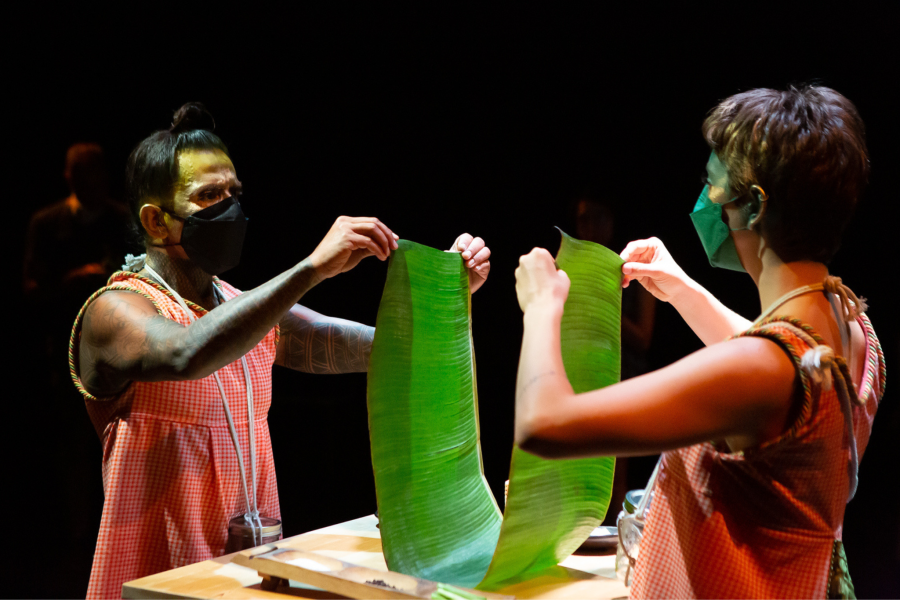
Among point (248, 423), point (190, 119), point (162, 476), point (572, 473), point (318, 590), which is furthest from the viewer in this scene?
point (190, 119)

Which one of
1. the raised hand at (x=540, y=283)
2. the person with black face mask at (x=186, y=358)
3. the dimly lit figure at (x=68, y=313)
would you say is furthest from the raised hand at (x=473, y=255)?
the dimly lit figure at (x=68, y=313)

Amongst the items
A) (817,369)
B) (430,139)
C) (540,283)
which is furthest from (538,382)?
(430,139)

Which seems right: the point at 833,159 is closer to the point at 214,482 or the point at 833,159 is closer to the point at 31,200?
the point at 214,482

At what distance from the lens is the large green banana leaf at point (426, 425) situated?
1.36 m

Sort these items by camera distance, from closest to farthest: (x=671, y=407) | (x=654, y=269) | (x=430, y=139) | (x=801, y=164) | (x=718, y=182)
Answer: (x=671, y=407) < (x=801, y=164) < (x=718, y=182) < (x=654, y=269) < (x=430, y=139)

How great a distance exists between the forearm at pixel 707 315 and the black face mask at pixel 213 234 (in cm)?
99

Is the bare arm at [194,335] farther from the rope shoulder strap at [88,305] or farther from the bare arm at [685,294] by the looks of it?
the bare arm at [685,294]

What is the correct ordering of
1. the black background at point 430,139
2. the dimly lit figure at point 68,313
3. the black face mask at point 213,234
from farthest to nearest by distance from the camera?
1. the dimly lit figure at point 68,313
2. the black background at point 430,139
3. the black face mask at point 213,234

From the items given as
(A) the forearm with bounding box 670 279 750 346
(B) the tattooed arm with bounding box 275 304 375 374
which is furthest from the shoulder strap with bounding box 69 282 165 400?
(A) the forearm with bounding box 670 279 750 346

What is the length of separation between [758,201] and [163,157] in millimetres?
1315

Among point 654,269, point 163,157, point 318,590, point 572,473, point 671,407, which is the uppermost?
point 163,157

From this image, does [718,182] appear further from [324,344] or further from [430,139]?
[430,139]

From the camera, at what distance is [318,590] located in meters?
1.24

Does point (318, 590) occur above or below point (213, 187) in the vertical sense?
below
